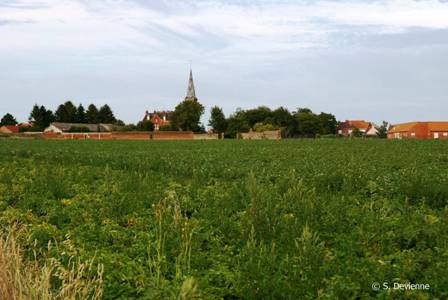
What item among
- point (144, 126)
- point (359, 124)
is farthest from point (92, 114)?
point (359, 124)

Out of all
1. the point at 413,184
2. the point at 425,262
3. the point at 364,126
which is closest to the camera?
the point at 425,262

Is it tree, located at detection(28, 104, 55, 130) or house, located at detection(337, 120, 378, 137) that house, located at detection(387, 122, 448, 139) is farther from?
tree, located at detection(28, 104, 55, 130)

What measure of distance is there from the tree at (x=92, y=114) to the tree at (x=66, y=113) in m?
3.67

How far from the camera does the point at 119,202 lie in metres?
8.38

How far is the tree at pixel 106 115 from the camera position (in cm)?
14088

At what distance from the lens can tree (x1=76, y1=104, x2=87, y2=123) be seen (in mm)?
139750

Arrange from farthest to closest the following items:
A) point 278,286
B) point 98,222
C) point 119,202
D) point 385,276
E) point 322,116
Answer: point 322,116 < point 119,202 < point 98,222 < point 385,276 < point 278,286

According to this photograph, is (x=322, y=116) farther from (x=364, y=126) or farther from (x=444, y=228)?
(x=444, y=228)

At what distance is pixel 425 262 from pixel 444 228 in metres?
1.31

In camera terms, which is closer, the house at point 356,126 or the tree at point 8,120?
the tree at point 8,120

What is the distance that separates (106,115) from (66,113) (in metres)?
11.4

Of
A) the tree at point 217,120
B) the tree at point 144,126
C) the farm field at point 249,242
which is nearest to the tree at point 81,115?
the tree at point 144,126

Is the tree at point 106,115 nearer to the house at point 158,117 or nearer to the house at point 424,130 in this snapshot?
the house at point 158,117

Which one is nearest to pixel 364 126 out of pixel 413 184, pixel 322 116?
pixel 322 116
